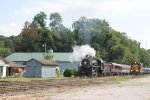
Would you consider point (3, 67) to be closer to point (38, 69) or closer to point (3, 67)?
point (3, 67)

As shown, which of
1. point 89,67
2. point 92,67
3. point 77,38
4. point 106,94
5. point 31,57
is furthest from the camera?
point 77,38

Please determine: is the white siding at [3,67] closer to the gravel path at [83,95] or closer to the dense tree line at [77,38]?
the gravel path at [83,95]

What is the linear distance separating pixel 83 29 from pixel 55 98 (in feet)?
378

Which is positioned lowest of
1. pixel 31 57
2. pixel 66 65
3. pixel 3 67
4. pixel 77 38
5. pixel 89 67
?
pixel 89 67

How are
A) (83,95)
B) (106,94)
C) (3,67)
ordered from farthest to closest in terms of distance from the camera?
(3,67), (106,94), (83,95)

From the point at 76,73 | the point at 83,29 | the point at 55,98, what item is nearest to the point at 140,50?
the point at 83,29

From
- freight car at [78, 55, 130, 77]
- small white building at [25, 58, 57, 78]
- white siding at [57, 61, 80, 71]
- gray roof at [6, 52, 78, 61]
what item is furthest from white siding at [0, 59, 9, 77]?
gray roof at [6, 52, 78, 61]

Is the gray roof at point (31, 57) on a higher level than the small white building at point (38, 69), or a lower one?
higher

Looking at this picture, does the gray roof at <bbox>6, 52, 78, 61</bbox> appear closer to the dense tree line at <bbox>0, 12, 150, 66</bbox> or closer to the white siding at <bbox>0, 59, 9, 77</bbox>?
the dense tree line at <bbox>0, 12, 150, 66</bbox>

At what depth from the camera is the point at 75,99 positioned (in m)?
20.3

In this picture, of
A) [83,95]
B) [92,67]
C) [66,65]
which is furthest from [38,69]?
[83,95]

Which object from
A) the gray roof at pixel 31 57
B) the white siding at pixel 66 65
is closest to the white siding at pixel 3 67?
the white siding at pixel 66 65

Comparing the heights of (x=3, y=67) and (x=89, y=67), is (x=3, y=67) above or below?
above

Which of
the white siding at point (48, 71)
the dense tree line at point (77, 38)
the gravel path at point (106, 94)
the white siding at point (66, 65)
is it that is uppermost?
the dense tree line at point (77, 38)
